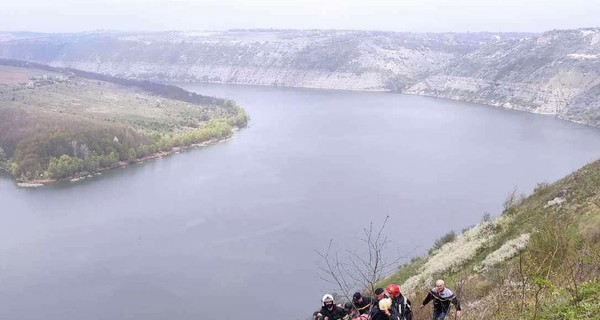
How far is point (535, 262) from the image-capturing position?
276 inches

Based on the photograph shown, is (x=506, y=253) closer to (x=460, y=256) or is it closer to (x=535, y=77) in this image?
(x=460, y=256)

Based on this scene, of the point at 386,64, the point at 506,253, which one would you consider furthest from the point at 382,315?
the point at 386,64

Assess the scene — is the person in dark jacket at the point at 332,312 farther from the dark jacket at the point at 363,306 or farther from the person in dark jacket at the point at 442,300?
the person in dark jacket at the point at 442,300

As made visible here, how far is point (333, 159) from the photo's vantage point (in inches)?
2057

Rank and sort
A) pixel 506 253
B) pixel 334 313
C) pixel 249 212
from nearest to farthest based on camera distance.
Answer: pixel 334 313
pixel 506 253
pixel 249 212

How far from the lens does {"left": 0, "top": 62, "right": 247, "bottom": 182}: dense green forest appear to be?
51.6m

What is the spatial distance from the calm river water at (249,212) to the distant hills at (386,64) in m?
19.7

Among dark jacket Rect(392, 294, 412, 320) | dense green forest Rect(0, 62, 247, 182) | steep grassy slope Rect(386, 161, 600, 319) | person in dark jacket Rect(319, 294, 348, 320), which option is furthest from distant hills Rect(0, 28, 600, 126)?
dark jacket Rect(392, 294, 412, 320)

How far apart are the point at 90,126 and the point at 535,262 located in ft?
189

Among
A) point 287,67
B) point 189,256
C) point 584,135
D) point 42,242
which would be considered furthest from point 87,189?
point 287,67

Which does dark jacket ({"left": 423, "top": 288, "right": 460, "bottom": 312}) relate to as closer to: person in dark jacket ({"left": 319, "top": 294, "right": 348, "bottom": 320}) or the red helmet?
the red helmet

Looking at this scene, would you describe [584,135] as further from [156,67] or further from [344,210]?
[156,67]

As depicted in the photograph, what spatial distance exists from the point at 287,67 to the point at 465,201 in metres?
97.4

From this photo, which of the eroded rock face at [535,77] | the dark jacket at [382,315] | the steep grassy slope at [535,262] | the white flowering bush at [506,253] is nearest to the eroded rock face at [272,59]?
the eroded rock face at [535,77]
